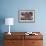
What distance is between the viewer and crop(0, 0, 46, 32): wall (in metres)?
4.67

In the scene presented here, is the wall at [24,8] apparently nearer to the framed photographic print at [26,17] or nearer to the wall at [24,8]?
the wall at [24,8]

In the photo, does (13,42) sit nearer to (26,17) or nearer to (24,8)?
(26,17)

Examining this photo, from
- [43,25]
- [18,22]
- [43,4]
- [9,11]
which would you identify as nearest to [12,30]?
[18,22]

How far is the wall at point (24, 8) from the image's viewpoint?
4.67 meters

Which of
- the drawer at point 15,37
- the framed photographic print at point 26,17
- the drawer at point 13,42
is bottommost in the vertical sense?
the drawer at point 13,42

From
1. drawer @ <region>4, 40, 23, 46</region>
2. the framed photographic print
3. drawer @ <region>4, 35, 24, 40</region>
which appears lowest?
drawer @ <region>4, 40, 23, 46</region>

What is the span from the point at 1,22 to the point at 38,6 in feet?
4.59

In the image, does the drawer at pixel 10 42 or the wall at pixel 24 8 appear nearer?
the drawer at pixel 10 42

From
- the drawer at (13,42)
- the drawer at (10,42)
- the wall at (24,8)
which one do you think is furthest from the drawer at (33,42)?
the wall at (24,8)

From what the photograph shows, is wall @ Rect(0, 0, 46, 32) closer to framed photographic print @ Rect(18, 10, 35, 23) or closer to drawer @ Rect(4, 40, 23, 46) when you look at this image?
framed photographic print @ Rect(18, 10, 35, 23)

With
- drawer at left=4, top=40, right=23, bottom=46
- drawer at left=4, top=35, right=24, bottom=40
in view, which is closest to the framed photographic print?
drawer at left=4, top=35, right=24, bottom=40

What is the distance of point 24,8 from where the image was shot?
467 centimetres

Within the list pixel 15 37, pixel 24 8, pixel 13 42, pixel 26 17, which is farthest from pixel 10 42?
pixel 24 8

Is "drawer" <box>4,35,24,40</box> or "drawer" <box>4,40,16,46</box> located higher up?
A: "drawer" <box>4,35,24,40</box>
